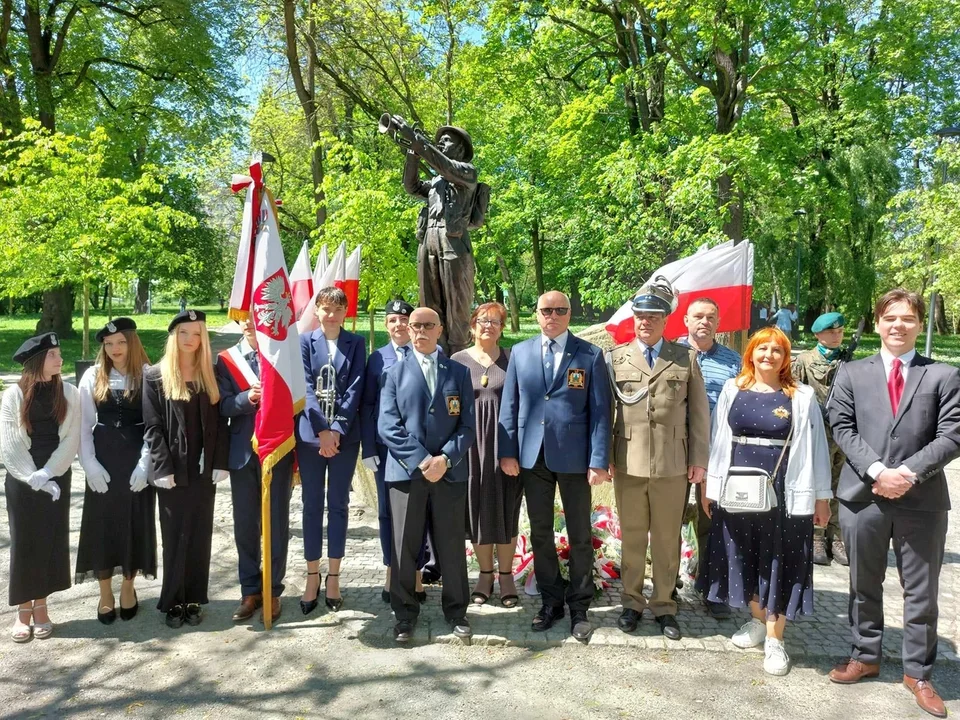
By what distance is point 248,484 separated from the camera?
15.4 ft

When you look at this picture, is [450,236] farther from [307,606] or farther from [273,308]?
[307,606]

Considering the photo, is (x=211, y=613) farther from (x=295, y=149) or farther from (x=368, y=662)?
(x=295, y=149)

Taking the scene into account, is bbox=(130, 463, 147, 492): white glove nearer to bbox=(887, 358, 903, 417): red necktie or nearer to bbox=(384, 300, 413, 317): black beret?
bbox=(384, 300, 413, 317): black beret

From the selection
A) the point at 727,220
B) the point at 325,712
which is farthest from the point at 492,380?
the point at 727,220

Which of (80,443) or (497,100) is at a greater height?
(497,100)

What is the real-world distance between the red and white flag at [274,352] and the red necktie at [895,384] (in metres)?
3.46

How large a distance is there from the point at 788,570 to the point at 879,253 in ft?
94.0

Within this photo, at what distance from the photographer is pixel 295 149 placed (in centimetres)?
2734

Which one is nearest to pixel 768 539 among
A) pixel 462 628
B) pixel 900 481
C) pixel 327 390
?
pixel 900 481

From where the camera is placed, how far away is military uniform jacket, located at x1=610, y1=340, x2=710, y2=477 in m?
4.39

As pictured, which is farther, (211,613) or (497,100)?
(497,100)

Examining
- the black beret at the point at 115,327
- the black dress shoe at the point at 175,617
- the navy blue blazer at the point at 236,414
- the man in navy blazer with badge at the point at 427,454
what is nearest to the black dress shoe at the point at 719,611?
the man in navy blazer with badge at the point at 427,454

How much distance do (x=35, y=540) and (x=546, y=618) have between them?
3213 millimetres

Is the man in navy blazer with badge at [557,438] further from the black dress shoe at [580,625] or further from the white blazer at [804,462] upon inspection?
the white blazer at [804,462]
